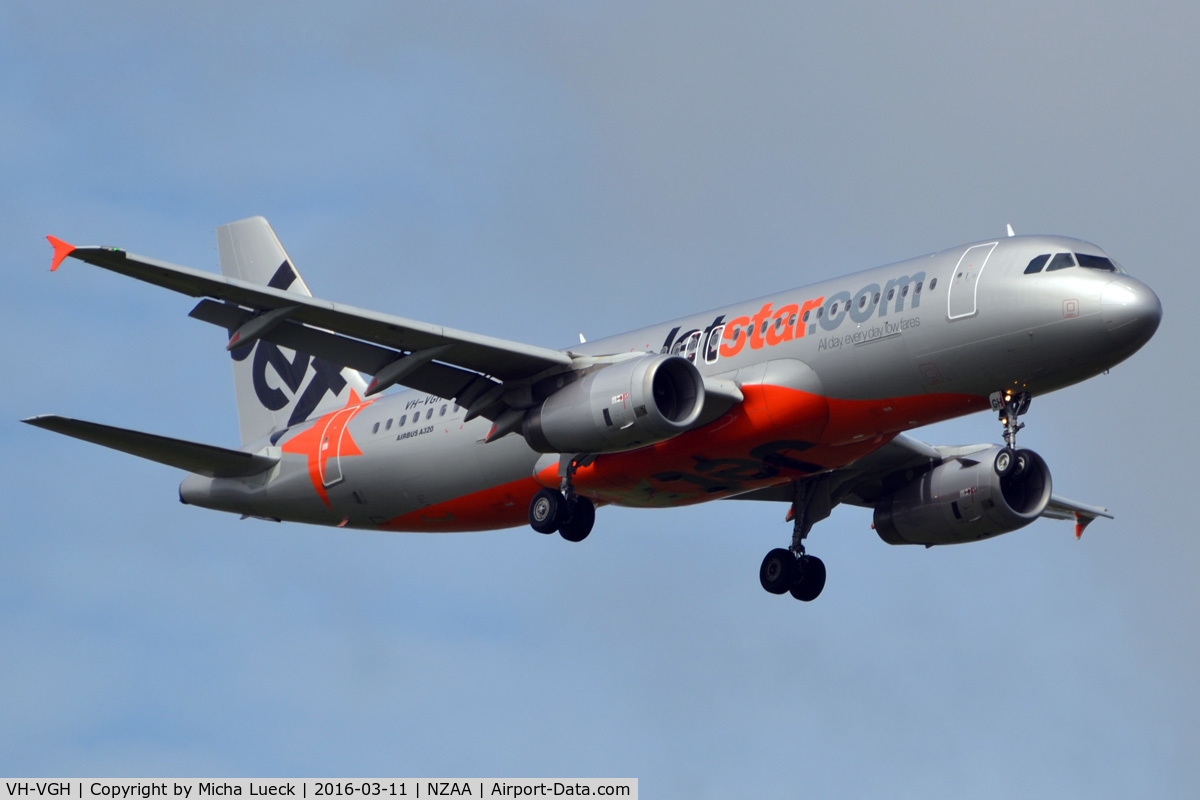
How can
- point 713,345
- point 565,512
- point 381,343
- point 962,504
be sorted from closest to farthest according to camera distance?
point 381,343 < point 713,345 < point 565,512 < point 962,504

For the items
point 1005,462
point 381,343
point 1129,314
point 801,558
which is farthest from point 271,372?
point 1129,314

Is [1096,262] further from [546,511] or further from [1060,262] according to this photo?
[546,511]

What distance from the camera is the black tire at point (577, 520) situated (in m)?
40.6

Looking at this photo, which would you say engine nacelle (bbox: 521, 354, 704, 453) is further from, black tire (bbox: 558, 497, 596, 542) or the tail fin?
the tail fin

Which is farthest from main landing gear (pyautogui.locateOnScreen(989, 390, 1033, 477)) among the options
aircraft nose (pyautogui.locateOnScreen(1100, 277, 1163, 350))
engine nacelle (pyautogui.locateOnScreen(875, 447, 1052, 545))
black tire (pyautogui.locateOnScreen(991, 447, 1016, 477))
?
engine nacelle (pyautogui.locateOnScreen(875, 447, 1052, 545))

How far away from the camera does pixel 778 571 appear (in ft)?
147

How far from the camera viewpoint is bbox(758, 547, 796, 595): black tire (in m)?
44.8

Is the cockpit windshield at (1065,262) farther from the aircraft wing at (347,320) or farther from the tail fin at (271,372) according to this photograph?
the tail fin at (271,372)

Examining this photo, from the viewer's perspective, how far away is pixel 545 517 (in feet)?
133

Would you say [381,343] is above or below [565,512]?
above

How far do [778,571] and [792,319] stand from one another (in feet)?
29.4

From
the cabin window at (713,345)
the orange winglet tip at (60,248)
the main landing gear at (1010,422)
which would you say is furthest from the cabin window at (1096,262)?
the orange winglet tip at (60,248)

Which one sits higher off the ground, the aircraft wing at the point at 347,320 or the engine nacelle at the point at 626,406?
the aircraft wing at the point at 347,320

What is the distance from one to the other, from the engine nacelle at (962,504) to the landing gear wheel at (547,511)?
369 inches
